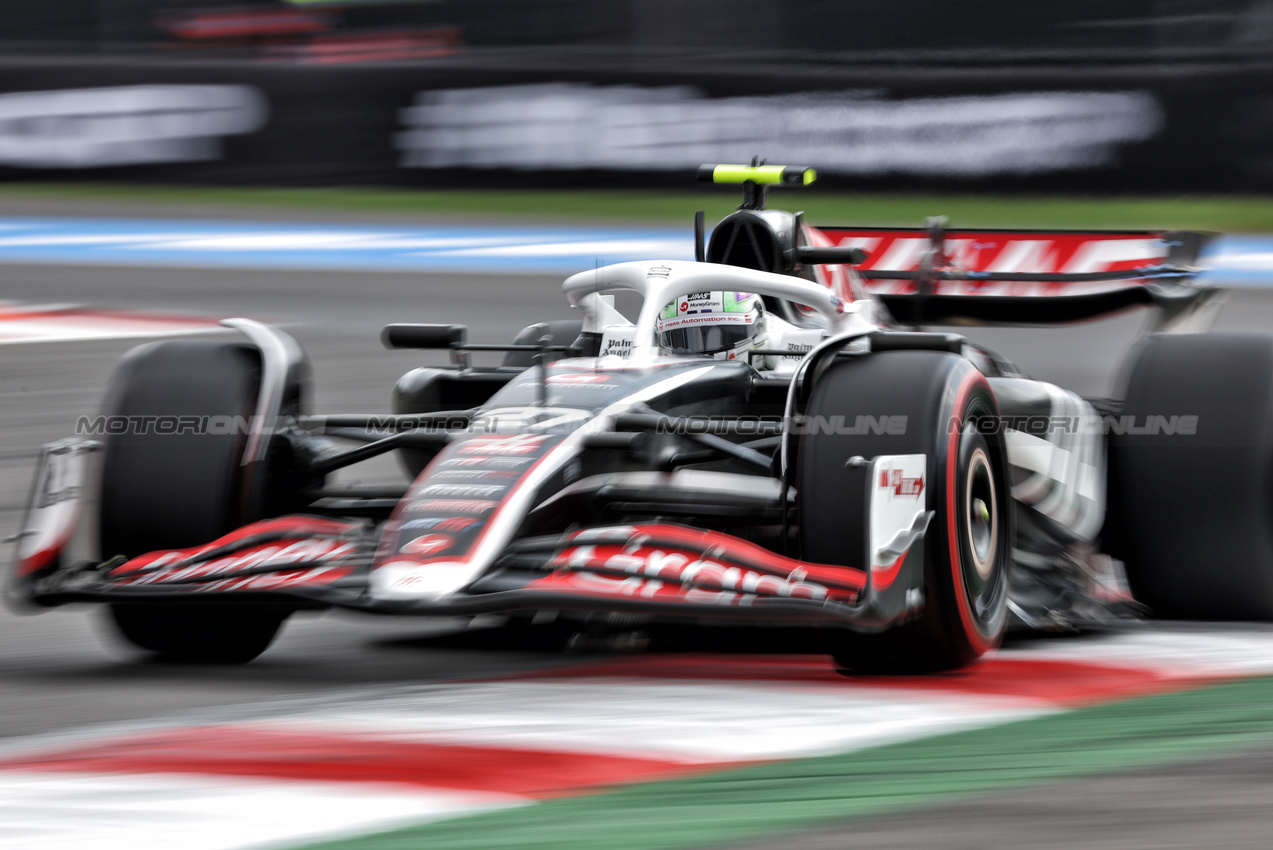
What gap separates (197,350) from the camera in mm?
5766

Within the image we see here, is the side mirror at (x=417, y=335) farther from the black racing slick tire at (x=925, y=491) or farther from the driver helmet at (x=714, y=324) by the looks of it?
the black racing slick tire at (x=925, y=491)

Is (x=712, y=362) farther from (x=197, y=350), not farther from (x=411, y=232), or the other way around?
(x=411, y=232)

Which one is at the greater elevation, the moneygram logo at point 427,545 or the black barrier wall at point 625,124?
the black barrier wall at point 625,124

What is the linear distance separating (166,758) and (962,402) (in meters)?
2.19

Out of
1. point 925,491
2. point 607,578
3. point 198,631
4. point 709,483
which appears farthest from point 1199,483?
→ point 198,631

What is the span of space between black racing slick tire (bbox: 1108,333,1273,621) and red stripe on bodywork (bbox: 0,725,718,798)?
257cm

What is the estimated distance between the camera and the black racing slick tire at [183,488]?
5.38 meters

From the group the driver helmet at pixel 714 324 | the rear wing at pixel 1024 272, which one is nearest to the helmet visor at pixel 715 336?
the driver helmet at pixel 714 324

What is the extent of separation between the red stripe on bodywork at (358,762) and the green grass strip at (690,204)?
12.1 m

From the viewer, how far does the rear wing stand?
7.02m

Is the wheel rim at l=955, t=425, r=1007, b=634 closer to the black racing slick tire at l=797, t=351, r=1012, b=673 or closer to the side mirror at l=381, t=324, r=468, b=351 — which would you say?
the black racing slick tire at l=797, t=351, r=1012, b=673

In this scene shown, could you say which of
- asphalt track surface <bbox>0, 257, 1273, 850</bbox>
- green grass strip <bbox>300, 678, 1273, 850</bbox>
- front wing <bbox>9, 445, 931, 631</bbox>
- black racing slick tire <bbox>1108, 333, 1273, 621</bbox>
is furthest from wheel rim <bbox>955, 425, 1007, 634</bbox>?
asphalt track surface <bbox>0, 257, 1273, 850</bbox>

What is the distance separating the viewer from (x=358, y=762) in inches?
155

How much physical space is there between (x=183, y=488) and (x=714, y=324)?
1771mm
